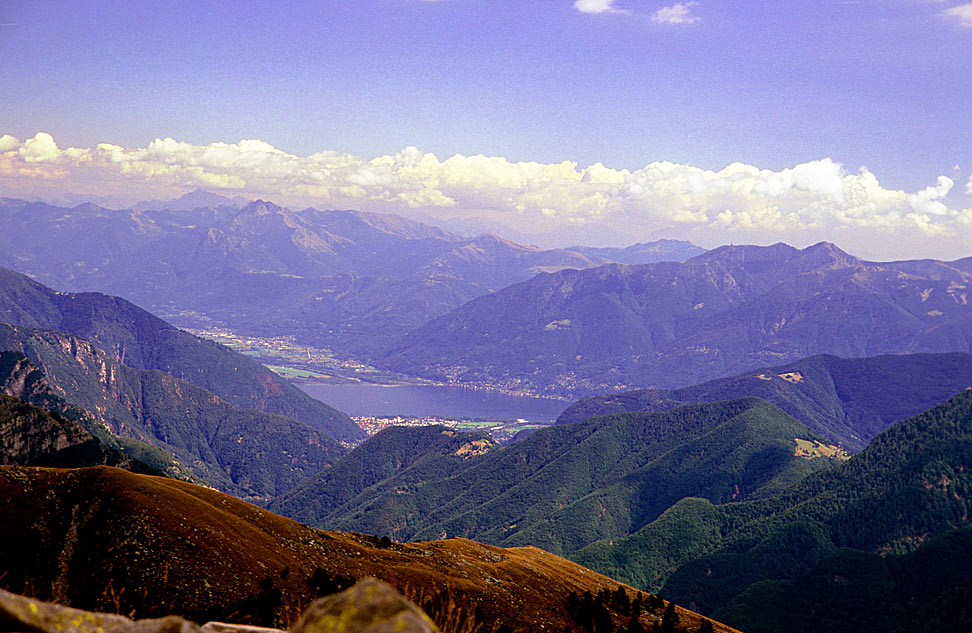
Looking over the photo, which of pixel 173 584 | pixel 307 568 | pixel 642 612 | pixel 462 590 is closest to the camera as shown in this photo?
pixel 173 584

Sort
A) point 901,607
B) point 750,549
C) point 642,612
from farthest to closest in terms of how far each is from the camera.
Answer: point 750,549
point 901,607
point 642,612

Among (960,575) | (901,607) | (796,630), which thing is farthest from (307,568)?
(960,575)

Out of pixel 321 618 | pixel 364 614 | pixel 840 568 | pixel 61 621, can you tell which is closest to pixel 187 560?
pixel 61 621

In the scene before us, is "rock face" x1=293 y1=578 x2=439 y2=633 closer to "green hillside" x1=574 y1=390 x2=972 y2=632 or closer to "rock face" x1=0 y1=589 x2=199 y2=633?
"rock face" x1=0 y1=589 x2=199 y2=633

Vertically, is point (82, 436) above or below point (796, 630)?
above

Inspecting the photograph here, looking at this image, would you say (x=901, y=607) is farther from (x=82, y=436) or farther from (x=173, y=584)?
(x=82, y=436)

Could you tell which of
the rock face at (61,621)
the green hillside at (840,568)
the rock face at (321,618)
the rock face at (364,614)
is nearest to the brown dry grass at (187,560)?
the rock face at (61,621)

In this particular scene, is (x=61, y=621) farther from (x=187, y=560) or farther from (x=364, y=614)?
(x=187, y=560)
